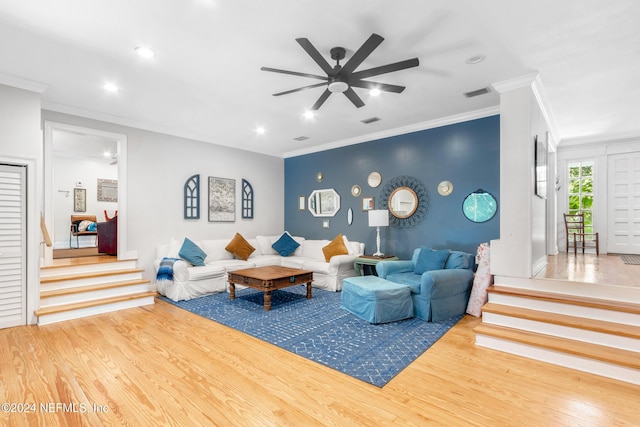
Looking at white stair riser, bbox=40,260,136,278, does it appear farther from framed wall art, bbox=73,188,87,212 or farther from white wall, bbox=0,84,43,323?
framed wall art, bbox=73,188,87,212

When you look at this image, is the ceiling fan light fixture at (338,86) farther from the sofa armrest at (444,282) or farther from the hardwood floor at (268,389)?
the hardwood floor at (268,389)

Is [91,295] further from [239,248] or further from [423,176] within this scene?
[423,176]

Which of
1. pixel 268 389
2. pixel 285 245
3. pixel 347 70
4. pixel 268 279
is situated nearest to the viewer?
pixel 268 389

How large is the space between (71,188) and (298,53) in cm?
793

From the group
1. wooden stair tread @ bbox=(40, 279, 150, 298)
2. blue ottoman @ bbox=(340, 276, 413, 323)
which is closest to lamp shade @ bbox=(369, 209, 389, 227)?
blue ottoman @ bbox=(340, 276, 413, 323)

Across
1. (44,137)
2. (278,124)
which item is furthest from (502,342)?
(44,137)

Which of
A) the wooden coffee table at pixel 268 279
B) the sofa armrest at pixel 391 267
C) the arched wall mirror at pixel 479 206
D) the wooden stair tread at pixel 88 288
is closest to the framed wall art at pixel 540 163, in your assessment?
the arched wall mirror at pixel 479 206

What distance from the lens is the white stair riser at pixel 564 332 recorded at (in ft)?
8.66

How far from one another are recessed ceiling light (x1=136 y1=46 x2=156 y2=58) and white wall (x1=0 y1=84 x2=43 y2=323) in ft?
6.13

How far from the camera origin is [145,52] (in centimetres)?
303

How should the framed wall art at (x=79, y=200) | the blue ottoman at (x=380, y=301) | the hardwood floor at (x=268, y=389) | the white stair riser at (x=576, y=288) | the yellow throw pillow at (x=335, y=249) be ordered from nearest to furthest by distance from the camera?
1. the hardwood floor at (x=268, y=389)
2. the white stair riser at (x=576, y=288)
3. the blue ottoman at (x=380, y=301)
4. the yellow throw pillow at (x=335, y=249)
5. the framed wall art at (x=79, y=200)

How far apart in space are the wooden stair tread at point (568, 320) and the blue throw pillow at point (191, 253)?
4.23 metres

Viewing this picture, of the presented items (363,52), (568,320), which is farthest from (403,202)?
(363,52)

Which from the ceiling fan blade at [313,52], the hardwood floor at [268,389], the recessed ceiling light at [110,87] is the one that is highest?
the recessed ceiling light at [110,87]
